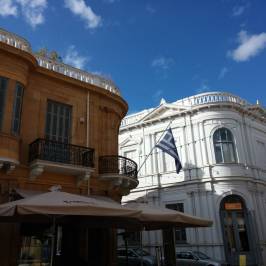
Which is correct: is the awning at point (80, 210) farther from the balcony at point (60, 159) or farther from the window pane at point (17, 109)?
the window pane at point (17, 109)

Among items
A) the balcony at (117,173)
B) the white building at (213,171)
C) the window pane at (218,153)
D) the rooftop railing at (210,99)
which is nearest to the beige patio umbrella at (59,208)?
the balcony at (117,173)

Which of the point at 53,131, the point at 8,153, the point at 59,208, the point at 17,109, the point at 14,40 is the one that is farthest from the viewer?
the point at 53,131

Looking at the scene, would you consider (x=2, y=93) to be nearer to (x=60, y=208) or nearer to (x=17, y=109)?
(x=17, y=109)

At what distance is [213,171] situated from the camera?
25.1m

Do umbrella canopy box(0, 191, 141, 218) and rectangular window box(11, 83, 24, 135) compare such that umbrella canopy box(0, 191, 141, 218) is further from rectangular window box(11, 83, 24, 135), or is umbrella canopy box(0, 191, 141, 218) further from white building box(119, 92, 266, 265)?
white building box(119, 92, 266, 265)

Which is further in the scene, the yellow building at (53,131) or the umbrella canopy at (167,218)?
the yellow building at (53,131)

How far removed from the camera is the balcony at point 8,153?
1195cm

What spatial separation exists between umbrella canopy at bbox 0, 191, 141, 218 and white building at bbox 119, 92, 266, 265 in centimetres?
1685

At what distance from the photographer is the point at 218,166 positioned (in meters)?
25.1

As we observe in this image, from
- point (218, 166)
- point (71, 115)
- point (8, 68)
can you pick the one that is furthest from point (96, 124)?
point (218, 166)

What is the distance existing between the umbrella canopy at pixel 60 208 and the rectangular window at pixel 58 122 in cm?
593

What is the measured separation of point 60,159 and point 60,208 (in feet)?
19.4

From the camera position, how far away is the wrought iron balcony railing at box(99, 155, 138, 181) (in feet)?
50.6

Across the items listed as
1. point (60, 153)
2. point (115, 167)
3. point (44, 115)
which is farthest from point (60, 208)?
point (115, 167)
